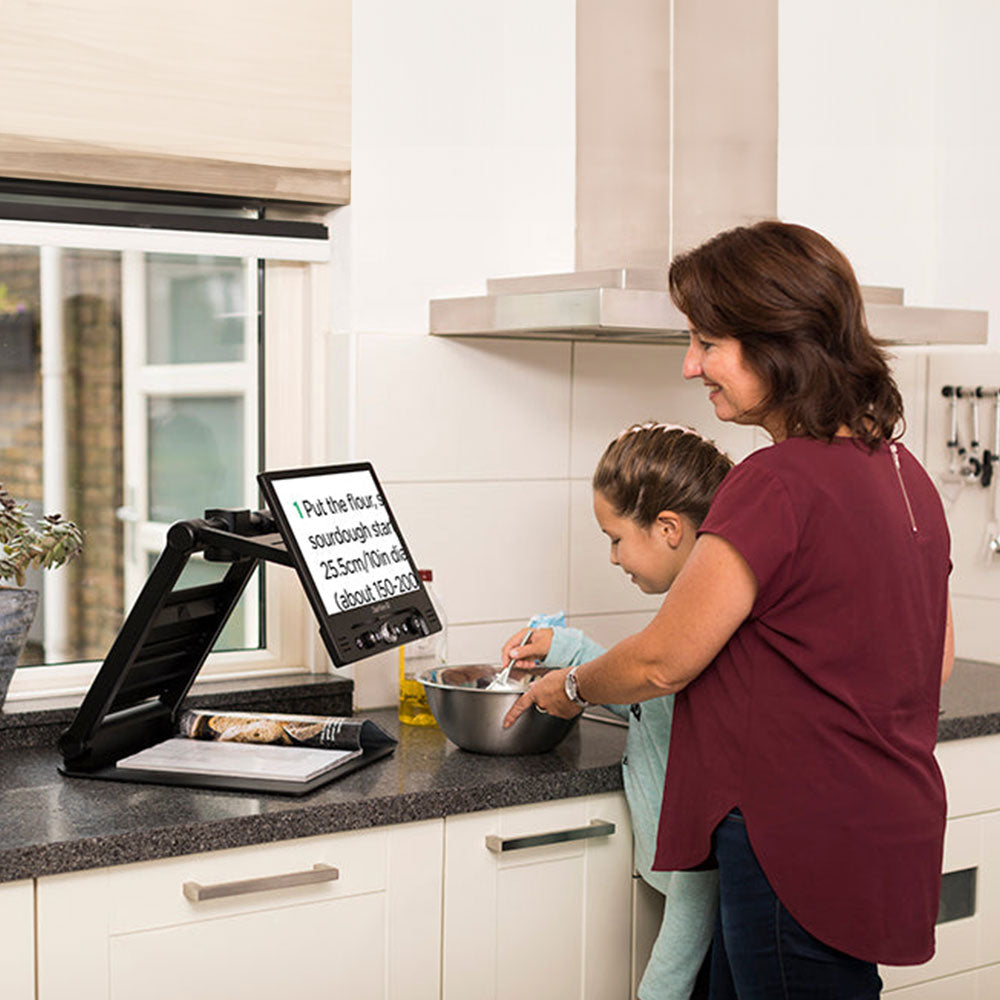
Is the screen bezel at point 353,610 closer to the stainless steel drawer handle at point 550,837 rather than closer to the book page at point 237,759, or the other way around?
the book page at point 237,759

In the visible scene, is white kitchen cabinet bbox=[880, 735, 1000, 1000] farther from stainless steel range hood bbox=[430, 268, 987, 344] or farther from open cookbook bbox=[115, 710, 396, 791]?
open cookbook bbox=[115, 710, 396, 791]

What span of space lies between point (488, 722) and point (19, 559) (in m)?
0.72

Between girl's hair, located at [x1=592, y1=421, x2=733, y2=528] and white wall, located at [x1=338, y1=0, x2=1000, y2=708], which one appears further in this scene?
white wall, located at [x1=338, y1=0, x2=1000, y2=708]

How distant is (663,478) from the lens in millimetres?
1918

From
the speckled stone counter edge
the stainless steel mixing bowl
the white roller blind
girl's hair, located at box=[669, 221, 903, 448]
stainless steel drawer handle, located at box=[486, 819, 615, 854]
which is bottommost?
stainless steel drawer handle, located at box=[486, 819, 615, 854]

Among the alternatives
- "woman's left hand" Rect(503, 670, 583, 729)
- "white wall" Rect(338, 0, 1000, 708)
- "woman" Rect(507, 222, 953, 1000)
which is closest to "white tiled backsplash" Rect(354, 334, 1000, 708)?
"white wall" Rect(338, 0, 1000, 708)

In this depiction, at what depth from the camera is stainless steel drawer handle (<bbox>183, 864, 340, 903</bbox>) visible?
166cm

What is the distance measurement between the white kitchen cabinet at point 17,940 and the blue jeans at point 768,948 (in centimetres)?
78

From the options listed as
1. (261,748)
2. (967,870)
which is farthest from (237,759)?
(967,870)

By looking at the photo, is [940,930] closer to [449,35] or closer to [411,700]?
[411,700]

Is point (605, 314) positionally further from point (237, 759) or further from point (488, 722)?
point (237, 759)

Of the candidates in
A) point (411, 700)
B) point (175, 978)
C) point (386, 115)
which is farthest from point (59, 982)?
point (386, 115)

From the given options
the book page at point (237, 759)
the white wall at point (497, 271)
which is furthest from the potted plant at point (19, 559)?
the white wall at point (497, 271)

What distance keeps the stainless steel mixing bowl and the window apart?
0.47 metres
